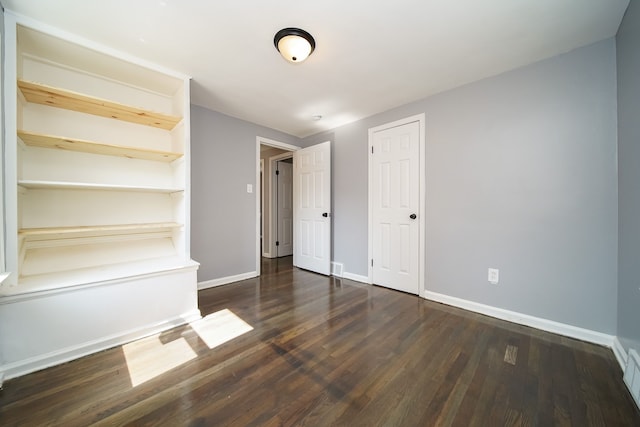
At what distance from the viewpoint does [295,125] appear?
3.52m

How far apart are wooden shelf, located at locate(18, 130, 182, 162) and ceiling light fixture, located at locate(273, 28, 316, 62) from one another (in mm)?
1316

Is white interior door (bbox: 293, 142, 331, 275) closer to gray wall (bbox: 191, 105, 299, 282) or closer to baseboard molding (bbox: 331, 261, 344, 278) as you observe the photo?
baseboard molding (bbox: 331, 261, 344, 278)

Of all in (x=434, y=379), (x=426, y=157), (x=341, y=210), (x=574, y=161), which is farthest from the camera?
(x=341, y=210)

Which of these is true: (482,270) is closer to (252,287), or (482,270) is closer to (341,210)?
(341,210)

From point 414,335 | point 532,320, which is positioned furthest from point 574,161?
point 414,335

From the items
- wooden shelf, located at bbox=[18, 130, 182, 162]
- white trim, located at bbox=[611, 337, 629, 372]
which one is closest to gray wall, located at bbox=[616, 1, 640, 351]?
white trim, located at bbox=[611, 337, 629, 372]

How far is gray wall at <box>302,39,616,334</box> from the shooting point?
1.75 metres

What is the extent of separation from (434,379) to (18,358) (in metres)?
2.55

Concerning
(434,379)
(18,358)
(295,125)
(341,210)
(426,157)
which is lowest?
(434,379)

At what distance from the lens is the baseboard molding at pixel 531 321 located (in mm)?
1747

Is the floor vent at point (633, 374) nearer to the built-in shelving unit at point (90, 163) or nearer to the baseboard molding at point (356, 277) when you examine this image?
the baseboard molding at point (356, 277)

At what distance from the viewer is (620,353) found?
1.56 meters

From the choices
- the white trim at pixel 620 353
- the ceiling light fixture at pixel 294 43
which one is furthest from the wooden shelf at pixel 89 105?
the white trim at pixel 620 353

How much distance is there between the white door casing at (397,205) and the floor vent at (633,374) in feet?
4.72
